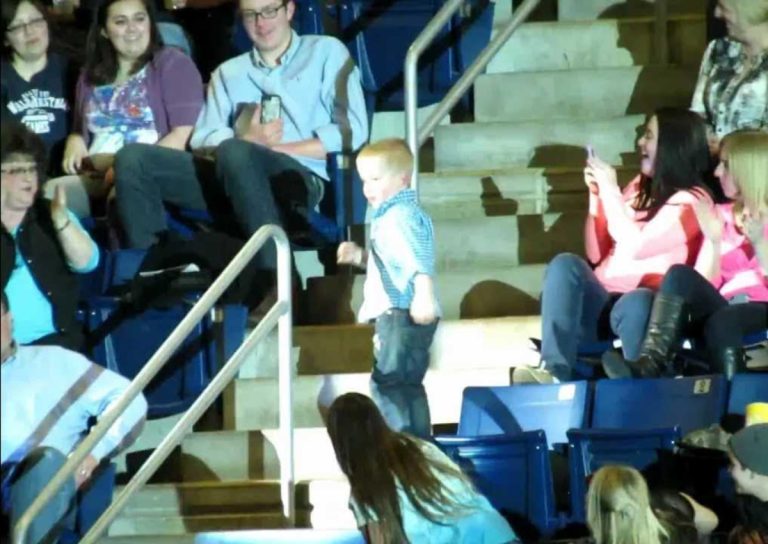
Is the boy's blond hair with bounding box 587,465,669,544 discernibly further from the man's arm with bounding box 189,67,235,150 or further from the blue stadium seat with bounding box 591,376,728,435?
the man's arm with bounding box 189,67,235,150

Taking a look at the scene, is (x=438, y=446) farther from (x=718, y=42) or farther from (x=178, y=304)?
(x=718, y=42)

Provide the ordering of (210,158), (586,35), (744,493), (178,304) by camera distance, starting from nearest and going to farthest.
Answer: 1. (744,493)
2. (178,304)
3. (210,158)
4. (586,35)

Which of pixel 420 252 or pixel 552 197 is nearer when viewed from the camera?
pixel 420 252

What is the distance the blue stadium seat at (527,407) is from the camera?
5852mm

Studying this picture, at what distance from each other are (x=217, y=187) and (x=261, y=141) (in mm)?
204

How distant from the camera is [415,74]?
6711mm

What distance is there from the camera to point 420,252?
19.2 ft

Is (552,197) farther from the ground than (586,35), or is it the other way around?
(586,35)

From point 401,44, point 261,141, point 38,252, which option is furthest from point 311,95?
point 38,252

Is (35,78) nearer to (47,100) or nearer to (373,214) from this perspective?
(47,100)

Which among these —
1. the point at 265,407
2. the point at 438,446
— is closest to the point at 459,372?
the point at 265,407

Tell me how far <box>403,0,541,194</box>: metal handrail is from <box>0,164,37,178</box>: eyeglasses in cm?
133

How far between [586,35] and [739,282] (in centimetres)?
155

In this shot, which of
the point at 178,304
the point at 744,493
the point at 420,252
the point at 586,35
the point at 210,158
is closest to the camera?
the point at 744,493
